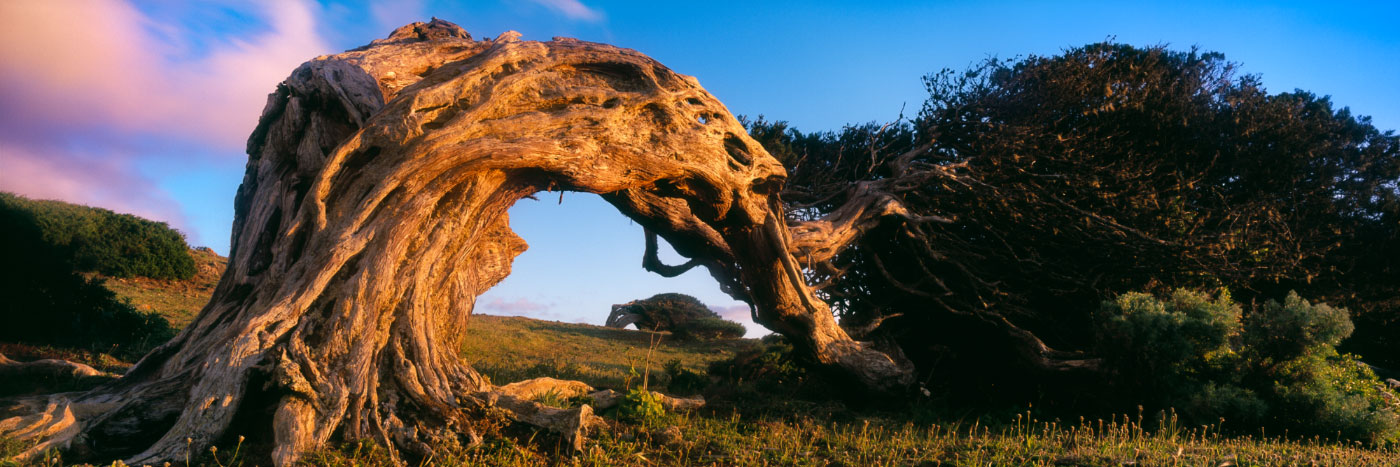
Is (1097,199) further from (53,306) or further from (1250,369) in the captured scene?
(53,306)

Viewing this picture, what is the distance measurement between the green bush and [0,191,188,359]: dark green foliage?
1635cm

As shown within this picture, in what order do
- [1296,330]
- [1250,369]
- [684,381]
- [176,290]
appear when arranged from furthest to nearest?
[176,290]
[684,381]
[1250,369]
[1296,330]

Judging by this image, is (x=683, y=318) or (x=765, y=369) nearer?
(x=765, y=369)

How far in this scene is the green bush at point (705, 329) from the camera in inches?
1058

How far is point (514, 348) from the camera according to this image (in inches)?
728

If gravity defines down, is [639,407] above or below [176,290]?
below

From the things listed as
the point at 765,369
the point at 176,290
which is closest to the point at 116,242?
the point at 176,290

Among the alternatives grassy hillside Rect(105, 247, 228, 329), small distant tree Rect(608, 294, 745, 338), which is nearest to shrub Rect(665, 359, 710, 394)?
grassy hillside Rect(105, 247, 228, 329)

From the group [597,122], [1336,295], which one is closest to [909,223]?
[597,122]

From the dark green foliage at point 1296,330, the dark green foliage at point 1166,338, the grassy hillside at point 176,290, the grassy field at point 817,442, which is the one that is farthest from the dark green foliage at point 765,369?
the grassy hillside at point 176,290

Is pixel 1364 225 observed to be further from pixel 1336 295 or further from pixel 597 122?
pixel 597 122

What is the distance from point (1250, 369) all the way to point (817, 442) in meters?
7.59

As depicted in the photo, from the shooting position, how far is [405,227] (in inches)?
319

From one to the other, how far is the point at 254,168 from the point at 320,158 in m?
2.12
